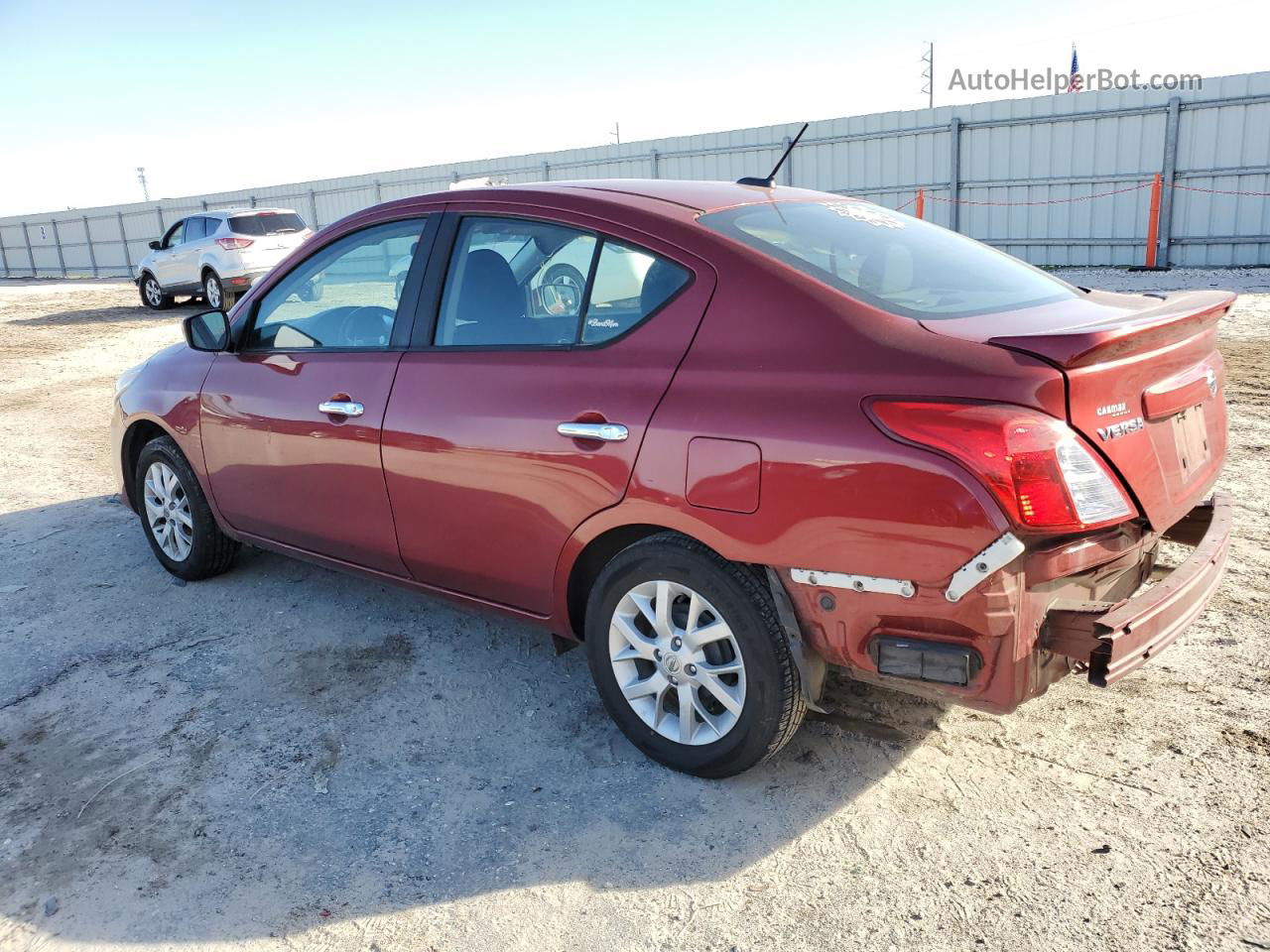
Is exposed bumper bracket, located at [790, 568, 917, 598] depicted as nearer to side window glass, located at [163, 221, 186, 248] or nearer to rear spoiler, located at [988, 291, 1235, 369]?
rear spoiler, located at [988, 291, 1235, 369]

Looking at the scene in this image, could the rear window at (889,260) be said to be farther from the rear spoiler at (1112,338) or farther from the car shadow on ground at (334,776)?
the car shadow on ground at (334,776)

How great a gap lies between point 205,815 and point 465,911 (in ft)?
3.19

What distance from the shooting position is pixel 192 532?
492 cm

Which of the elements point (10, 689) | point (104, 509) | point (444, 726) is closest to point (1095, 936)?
point (444, 726)

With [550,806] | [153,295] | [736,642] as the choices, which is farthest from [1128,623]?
[153,295]

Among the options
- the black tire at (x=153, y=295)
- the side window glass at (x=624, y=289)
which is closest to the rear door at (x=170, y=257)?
the black tire at (x=153, y=295)

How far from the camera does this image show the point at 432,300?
373 cm

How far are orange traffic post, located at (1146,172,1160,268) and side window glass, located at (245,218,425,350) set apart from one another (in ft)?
54.4

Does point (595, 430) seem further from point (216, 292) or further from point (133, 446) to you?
point (216, 292)

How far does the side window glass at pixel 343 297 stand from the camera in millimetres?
3904

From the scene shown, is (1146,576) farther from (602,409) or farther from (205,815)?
(205,815)

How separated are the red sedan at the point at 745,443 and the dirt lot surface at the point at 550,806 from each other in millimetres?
340

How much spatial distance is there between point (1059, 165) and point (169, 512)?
1776cm

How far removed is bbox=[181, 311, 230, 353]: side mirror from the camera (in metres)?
4.48
